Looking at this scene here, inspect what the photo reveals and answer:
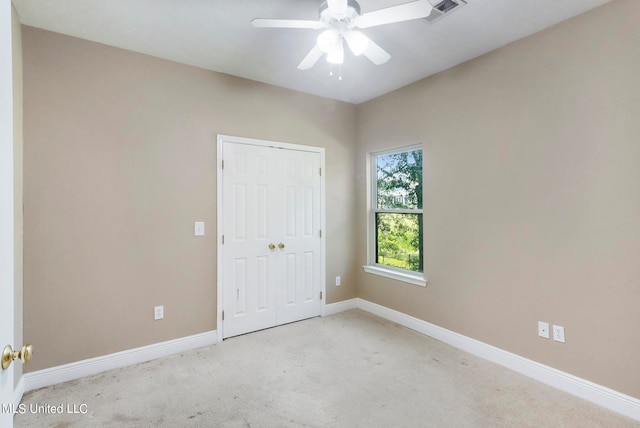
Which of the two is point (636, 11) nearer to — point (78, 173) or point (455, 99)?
point (455, 99)

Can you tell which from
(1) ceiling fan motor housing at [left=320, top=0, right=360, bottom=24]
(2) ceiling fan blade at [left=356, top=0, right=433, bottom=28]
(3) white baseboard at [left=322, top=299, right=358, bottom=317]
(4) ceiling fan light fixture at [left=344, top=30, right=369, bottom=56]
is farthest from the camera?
(3) white baseboard at [left=322, top=299, right=358, bottom=317]

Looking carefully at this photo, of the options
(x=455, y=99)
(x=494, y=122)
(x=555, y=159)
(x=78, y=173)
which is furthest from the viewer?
(x=455, y=99)

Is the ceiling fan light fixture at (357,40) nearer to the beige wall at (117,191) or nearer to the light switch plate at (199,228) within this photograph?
the beige wall at (117,191)

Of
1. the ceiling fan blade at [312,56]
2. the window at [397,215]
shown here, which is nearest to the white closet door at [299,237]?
the window at [397,215]

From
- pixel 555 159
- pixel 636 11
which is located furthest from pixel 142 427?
pixel 636 11

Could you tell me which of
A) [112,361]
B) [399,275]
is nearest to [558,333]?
[399,275]

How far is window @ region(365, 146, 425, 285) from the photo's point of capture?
134 inches

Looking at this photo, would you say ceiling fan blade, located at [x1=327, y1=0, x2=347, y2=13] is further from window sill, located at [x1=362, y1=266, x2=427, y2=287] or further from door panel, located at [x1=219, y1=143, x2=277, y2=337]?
window sill, located at [x1=362, y1=266, x2=427, y2=287]

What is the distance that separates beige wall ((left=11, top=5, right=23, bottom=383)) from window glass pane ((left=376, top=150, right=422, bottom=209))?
333 centimetres

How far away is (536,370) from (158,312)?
3115mm

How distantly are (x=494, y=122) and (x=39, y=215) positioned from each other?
366 centimetres

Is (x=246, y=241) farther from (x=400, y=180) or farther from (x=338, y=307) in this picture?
(x=400, y=180)

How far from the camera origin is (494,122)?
2.64 metres

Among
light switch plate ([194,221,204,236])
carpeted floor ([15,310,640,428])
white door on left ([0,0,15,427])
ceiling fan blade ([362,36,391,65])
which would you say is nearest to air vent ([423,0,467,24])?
ceiling fan blade ([362,36,391,65])
